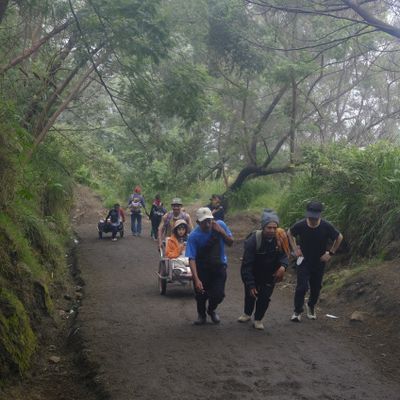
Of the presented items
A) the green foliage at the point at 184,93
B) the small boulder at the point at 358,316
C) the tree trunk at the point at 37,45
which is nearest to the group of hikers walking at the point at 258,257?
the small boulder at the point at 358,316

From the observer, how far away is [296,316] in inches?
358

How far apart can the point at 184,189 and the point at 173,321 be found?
74.2 feet

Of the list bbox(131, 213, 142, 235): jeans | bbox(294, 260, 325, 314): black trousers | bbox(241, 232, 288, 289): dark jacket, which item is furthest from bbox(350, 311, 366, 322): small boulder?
bbox(131, 213, 142, 235): jeans

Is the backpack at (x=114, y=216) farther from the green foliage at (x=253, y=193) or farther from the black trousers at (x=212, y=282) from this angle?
the black trousers at (x=212, y=282)

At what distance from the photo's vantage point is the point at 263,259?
816 cm

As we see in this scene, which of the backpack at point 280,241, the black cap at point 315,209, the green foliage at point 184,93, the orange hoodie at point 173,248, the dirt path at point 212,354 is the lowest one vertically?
the dirt path at point 212,354

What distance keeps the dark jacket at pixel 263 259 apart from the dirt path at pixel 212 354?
795 millimetres

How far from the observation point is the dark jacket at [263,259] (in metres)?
8.13

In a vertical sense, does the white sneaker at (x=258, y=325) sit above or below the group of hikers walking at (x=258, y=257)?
below

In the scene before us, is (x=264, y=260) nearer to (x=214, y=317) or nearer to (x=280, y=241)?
(x=280, y=241)

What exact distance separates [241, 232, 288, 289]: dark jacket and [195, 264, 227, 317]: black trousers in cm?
34

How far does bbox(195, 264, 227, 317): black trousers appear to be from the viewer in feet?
27.2

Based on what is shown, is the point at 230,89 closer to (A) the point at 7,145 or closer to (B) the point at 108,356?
(A) the point at 7,145

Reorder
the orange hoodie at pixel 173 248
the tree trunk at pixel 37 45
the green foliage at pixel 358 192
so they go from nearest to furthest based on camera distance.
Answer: the orange hoodie at pixel 173 248 < the green foliage at pixel 358 192 < the tree trunk at pixel 37 45
